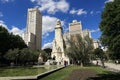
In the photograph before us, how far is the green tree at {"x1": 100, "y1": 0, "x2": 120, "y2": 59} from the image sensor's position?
21.4 m

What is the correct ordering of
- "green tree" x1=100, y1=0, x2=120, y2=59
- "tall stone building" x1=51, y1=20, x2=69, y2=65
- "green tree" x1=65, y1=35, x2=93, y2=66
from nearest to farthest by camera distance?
"green tree" x1=100, y1=0, x2=120, y2=59 < "green tree" x1=65, y1=35, x2=93, y2=66 < "tall stone building" x1=51, y1=20, x2=69, y2=65

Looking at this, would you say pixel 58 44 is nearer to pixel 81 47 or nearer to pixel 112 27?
pixel 81 47

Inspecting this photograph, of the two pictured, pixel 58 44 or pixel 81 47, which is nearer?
pixel 81 47

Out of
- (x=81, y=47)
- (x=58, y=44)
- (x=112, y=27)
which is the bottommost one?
(x=81, y=47)

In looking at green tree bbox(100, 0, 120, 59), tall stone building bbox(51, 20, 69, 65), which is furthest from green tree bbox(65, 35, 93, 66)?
tall stone building bbox(51, 20, 69, 65)

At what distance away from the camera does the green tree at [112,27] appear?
70.1ft

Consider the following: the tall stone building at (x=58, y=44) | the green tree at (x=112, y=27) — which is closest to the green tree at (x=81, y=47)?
the green tree at (x=112, y=27)

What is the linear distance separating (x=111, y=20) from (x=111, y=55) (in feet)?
19.9

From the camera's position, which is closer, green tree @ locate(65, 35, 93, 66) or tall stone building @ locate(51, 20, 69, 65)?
green tree @ locate(65, 35, 93, 66)

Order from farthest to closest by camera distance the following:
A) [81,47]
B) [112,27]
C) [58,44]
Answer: [58,44]
[81,47]
[112,27]

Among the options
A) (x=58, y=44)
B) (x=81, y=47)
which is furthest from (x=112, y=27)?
(x=58, y=44)

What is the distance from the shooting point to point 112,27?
22.9 metres

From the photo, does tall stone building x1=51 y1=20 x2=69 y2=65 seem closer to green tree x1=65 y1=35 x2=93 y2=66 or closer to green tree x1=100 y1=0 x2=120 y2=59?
green tree x1=65 y1=35 x2=93 y2=66

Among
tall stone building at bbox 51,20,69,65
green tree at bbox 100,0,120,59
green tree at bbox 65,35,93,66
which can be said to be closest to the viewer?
green tree at bbox 100,0,120,59
